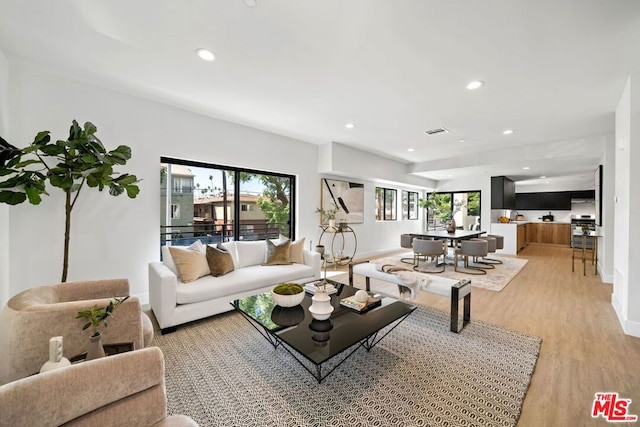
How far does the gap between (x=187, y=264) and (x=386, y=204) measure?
20.7 ft

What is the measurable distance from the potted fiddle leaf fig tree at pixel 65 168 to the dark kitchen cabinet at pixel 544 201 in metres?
12.2

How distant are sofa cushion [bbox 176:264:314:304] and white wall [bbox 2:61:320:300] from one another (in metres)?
1.12

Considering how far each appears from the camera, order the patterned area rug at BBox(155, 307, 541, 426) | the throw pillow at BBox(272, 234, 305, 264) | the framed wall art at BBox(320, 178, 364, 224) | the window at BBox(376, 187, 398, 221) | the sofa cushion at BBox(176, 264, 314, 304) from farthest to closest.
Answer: the window at BBox(376, 187, 398, 221) → the framed wall art at BBox(320, 178, 364, 224) → the throw pillow at BBox(272, 234, 305, 264) → the sofa cushion at BBox(176, 264, 314, 304) → the patterned area rug at BBox(155, 307, 541, 426)

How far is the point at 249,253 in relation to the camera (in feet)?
12.7

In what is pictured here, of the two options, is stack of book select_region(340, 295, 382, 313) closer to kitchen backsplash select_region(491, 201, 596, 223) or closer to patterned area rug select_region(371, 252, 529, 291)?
patterned area rug select_region(371, 252, 529, 291)

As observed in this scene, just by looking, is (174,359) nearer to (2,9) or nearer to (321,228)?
(2,9)

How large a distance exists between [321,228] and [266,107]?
9.72 feet

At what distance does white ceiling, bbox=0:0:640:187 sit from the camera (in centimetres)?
190

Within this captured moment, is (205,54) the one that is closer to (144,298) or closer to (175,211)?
(175,211)

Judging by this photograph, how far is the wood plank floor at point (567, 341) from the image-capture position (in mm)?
1725

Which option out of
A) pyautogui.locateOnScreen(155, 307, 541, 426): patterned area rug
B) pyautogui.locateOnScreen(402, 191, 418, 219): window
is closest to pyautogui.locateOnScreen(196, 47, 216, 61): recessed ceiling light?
pyautogui.locateOnScreen(155, 307, 541, 426): patterned area rug

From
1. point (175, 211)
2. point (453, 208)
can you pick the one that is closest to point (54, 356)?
point (175, 211)

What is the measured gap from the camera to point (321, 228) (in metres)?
5.83

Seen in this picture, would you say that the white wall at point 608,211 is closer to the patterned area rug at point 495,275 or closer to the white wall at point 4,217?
the patterned area rug at point 495,275
